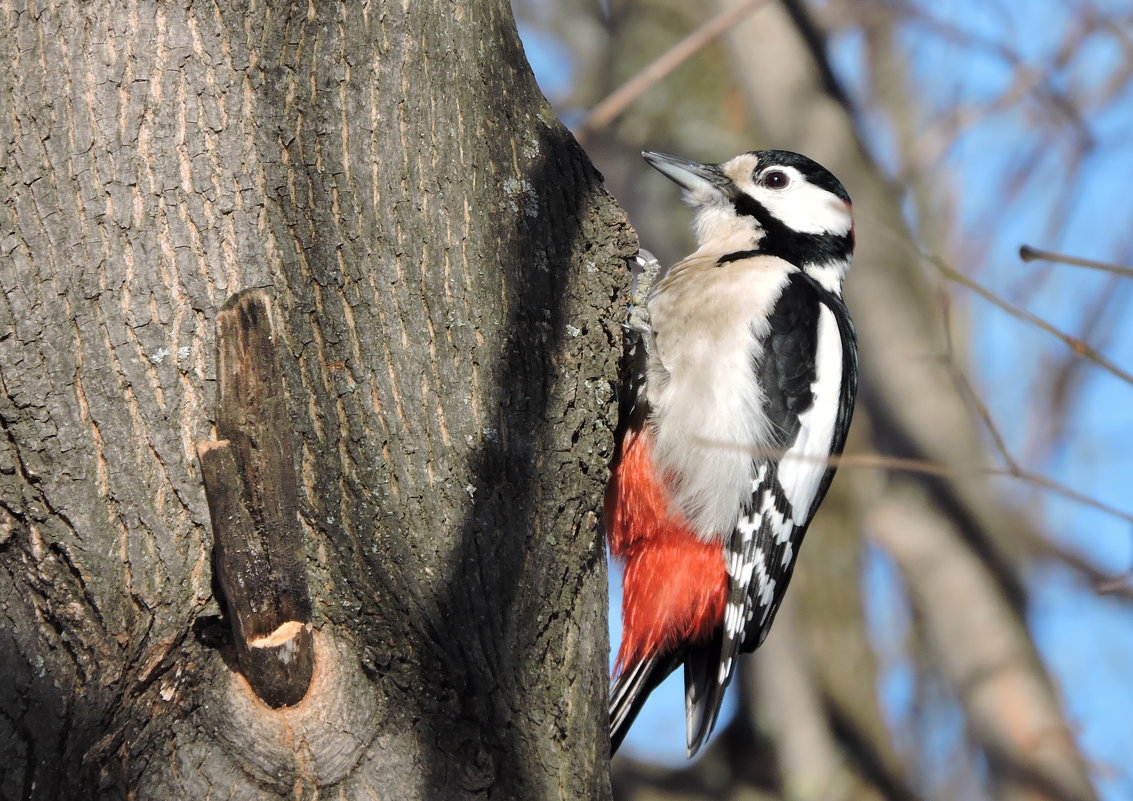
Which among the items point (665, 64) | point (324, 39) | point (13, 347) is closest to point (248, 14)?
point (324, 39)

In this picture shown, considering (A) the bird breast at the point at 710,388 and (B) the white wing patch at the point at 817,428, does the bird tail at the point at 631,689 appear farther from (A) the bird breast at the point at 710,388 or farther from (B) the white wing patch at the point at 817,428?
(B) the white wing patch at the point at 817,428

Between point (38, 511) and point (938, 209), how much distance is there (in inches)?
280

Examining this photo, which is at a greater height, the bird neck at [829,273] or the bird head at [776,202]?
the bird head at [776,202]

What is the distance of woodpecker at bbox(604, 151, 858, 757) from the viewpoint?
10.5ft

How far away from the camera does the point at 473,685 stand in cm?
184

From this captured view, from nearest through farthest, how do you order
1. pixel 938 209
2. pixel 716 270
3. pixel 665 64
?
pixel 716 270 < pixel 665 64 < pixel 938 209

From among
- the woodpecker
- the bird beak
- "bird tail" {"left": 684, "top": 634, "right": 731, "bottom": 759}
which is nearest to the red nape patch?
the woodpecker

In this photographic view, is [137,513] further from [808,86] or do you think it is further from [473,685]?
[808,86]

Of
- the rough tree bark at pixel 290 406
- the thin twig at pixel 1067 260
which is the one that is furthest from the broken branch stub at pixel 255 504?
the thin twig at pixel 1067 260

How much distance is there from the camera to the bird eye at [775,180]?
3850 millimetres

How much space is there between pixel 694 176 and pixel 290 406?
2340mm

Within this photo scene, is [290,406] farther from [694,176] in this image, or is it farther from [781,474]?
[694,176]

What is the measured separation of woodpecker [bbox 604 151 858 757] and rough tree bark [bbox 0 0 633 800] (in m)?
1.19

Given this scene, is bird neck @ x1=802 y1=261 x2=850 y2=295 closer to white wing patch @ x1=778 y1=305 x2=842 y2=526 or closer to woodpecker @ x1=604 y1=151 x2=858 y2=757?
woodpecker @ x1=604 y1=151 x2=858 y2=757
